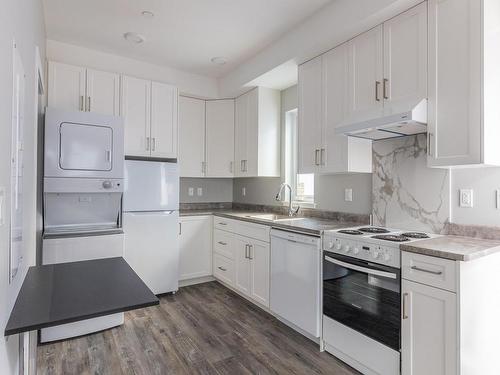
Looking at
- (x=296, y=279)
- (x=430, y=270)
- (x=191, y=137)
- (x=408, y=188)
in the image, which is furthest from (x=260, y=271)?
(x=191, y=137)

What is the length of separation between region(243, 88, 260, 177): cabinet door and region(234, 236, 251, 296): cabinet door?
2.86 feet

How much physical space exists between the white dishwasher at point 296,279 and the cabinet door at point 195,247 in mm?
1282

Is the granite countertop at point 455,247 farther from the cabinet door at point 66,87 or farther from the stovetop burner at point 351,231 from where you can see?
the cabinet door at point 66,87

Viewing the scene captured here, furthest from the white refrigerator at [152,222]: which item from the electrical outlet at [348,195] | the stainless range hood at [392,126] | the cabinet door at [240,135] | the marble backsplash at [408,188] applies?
the marble backsplash at [408,188]

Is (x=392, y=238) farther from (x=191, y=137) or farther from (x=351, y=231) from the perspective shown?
(x=191, y=137)

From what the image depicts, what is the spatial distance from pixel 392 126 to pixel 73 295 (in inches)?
80.6

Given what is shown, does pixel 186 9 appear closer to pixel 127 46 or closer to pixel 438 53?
pixel 127 46

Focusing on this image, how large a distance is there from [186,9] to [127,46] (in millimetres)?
1037

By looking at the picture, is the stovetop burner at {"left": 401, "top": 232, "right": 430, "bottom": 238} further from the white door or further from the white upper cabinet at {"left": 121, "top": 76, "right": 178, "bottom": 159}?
the white upper cabinet at {"left": 121, "top": 76, "right": 178, "bottom": 159}

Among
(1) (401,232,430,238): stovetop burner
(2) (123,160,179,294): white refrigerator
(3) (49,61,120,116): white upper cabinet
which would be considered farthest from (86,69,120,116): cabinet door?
(1) (401,232,430,238): stovetop burner

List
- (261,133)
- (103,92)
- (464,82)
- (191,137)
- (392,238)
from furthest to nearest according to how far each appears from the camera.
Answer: (191,137), (261,133), (103,92), (392,238), (464,82)

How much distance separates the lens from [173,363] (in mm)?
2174

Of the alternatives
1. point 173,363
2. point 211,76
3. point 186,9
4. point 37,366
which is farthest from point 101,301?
point 211,76

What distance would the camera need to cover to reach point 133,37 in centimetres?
301
